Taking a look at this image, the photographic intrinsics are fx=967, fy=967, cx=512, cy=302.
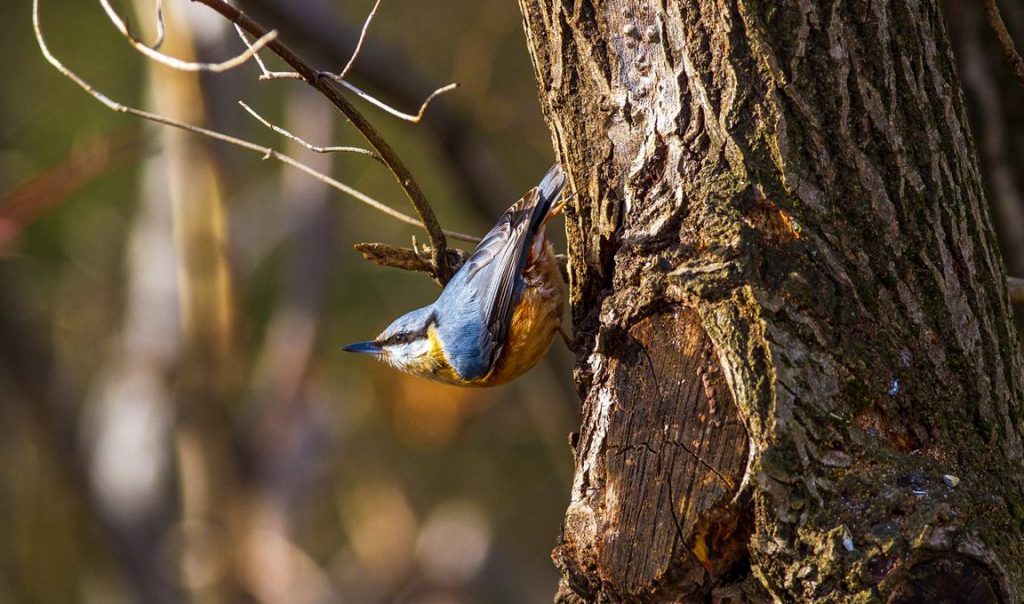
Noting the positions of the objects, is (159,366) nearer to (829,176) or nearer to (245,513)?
(245,513)

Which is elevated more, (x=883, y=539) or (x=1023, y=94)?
(x=1023, y=94)

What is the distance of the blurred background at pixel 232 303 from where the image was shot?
443 cm

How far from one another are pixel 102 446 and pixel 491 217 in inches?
115

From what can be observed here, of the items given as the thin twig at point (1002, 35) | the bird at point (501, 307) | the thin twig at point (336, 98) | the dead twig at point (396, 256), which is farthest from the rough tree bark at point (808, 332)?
the bird at point (501, 307)

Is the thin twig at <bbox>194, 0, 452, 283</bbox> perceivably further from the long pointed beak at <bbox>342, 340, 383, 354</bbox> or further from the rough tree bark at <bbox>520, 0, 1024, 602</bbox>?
the long pointed beak at <bbox>342, 340, 383, 354</bbox>

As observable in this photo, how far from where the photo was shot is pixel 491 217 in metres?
4.70

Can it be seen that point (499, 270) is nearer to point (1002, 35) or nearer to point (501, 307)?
point (501, 307)

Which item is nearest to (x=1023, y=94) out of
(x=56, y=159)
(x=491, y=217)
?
(x=491, y=217)

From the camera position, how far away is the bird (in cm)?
308

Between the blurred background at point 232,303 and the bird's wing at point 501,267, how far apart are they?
124 cm

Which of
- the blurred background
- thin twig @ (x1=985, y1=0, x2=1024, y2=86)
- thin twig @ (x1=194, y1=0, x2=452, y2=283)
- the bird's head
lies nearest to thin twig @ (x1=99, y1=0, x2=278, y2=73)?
thin twig @ (x1=194, y1=0, x2=452, y2=283)

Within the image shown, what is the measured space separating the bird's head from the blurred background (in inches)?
41.7

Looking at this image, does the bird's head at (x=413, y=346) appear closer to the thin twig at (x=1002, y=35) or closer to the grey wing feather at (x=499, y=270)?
the grey wing feather at (x=499, y=270)

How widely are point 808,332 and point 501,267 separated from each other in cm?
153
